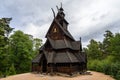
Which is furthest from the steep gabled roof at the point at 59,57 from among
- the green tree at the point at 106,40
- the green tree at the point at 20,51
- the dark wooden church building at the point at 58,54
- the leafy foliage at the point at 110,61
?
the green tree at the point at 106,40

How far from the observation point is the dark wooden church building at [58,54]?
24991 mm

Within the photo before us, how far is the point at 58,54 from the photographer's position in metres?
26.6

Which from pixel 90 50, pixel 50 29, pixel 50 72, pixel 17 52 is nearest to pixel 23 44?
pixel 17 52

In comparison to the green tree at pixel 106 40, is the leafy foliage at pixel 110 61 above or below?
below

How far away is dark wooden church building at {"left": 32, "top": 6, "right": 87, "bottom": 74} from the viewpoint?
25.0m

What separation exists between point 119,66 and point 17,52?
20.2m

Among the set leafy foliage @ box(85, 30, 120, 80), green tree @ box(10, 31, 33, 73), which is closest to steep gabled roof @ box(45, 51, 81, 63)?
leafy foliage @ box(85, 30, 120, 80)

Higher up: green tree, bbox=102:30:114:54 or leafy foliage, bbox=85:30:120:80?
green tree, bbox=102:30:114:54

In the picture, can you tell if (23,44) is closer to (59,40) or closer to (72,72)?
(59,40)

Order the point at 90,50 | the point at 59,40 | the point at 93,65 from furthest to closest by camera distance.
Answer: the point at 90,50
the point at 93,65
the point at 59,40

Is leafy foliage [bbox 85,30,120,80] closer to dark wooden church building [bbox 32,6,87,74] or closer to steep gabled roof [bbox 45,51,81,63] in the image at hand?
dark wooden church building [bbox 32,6,87,74]

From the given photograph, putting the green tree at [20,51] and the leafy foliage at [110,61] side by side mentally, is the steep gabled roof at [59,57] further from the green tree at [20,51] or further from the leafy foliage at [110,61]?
the green tree at [20,51]

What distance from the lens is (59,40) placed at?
28656 millimetres

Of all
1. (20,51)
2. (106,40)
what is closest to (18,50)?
(20,51)
